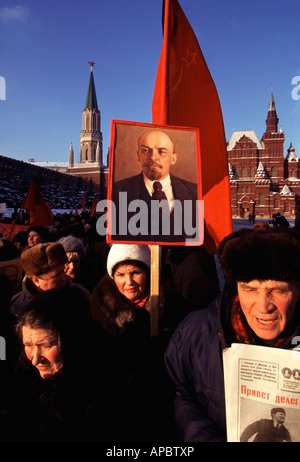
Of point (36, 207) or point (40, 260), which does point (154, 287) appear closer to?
point (40, 260)

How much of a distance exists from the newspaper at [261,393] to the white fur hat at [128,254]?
105 cm

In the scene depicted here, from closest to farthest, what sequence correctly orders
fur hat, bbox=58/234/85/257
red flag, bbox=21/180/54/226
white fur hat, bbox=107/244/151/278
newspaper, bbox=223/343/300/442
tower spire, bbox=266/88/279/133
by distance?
newspaper, bbox=223/343/300/442 → white fur hat, bbox=107/244/151/278 → fur hat, bbox=58/234/85/257 → red flag, bbox=21/180/54/226 → tower spire, bbox=266/88/279/133

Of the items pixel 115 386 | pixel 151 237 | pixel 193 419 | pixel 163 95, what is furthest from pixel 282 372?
pixel 163 95

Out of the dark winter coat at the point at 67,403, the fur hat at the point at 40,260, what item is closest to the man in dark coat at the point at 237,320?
the dark winter coat at the point at 67,403

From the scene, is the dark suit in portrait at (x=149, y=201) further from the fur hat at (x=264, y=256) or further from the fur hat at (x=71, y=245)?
the fur hat at (x=71, y=245)

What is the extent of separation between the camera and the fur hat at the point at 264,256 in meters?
1.38

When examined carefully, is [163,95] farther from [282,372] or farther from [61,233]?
[61,233]

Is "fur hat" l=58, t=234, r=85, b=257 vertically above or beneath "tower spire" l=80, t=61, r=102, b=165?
beneath

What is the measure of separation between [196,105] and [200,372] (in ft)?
8.11

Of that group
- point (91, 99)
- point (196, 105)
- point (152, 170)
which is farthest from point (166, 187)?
point (91, 99)

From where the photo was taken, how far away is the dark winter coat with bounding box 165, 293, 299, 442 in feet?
4.66

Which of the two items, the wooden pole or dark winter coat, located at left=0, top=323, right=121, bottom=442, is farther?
the wooden pole

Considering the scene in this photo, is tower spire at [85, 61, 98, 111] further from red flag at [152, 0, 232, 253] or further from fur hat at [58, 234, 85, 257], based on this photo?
fur hat at [58, 234, 85, 257]

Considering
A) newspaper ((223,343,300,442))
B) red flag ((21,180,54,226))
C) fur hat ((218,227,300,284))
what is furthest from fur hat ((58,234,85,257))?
red flag ((21,180,54,226))
